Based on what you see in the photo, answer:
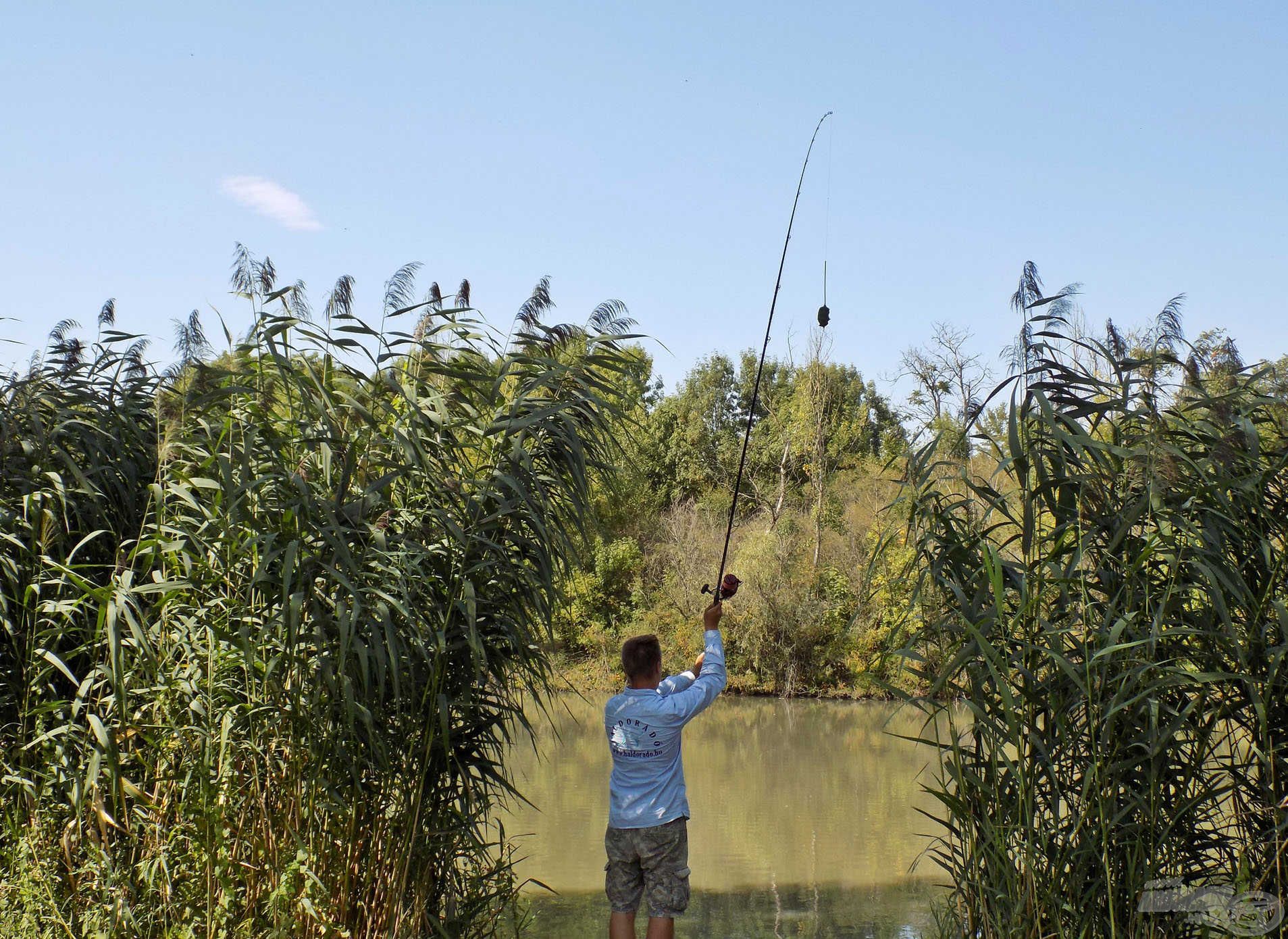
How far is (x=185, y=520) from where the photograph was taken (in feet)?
13.0

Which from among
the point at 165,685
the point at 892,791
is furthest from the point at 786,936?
the point at 892,791

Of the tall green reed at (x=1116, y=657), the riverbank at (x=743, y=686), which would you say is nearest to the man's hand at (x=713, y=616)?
the tall green reed at (x=1116, y=657)

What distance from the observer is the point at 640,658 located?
3.86 m

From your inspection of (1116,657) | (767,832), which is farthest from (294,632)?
(767,832)

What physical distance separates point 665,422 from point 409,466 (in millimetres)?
27716

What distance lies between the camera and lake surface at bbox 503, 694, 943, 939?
631 centimetres

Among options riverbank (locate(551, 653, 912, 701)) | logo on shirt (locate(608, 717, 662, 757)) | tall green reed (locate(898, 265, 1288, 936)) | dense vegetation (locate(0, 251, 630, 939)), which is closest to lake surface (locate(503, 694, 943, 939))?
tall green reed (locate(898, 265, 1288, 936))

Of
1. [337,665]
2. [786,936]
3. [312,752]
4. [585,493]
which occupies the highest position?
[585,493]

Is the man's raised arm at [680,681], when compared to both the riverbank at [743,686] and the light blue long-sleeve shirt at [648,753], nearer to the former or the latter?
the light blue long-sleeve shirt at [648,753]

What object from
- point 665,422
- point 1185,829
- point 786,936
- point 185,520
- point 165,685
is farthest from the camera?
point 665,422

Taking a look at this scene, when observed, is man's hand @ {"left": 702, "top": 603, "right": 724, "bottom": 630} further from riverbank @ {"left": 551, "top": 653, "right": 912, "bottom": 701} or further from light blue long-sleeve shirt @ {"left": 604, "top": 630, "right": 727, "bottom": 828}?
riverbank @ {"left": 551, "top": 653, "right": 912, "bottom": 701}

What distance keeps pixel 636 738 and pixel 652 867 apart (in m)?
0.45

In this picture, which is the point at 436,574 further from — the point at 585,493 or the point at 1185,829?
the point at 1185,829

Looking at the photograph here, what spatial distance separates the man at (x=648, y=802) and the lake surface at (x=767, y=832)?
2.71 feet
